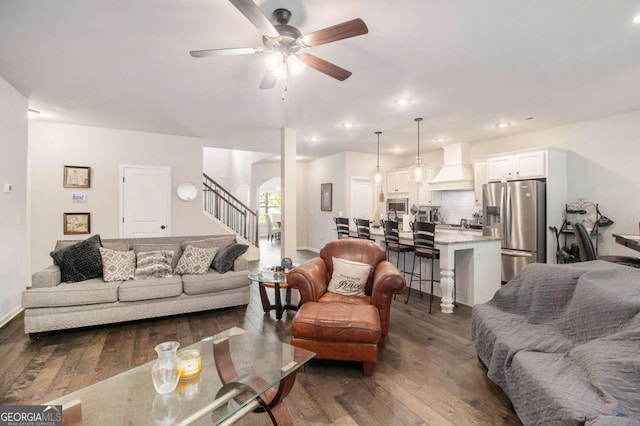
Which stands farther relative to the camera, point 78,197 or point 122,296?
point 78,197

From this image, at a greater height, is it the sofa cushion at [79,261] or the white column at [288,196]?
the white column at [288,196]

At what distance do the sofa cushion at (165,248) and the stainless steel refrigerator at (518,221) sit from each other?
15.0 feet

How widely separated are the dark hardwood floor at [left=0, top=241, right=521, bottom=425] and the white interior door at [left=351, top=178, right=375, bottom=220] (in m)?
4.15

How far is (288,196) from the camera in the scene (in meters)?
5.27

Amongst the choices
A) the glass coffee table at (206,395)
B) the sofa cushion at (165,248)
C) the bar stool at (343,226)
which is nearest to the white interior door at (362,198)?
the bar stool at (343,226)

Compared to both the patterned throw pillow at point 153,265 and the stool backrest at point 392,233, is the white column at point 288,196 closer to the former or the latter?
the stool backrest at point 392,233

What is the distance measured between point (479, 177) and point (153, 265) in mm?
5768

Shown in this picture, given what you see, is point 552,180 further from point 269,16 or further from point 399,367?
point 269,16

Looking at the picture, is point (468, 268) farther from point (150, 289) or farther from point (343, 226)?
point (150, 289)

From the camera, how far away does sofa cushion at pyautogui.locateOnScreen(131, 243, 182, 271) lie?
372cm

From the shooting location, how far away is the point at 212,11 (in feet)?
7.04

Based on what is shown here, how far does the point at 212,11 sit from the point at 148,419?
2489 millimetres

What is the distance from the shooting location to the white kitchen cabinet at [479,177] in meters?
5.78

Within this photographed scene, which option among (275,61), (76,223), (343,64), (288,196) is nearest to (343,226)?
(288,196)
